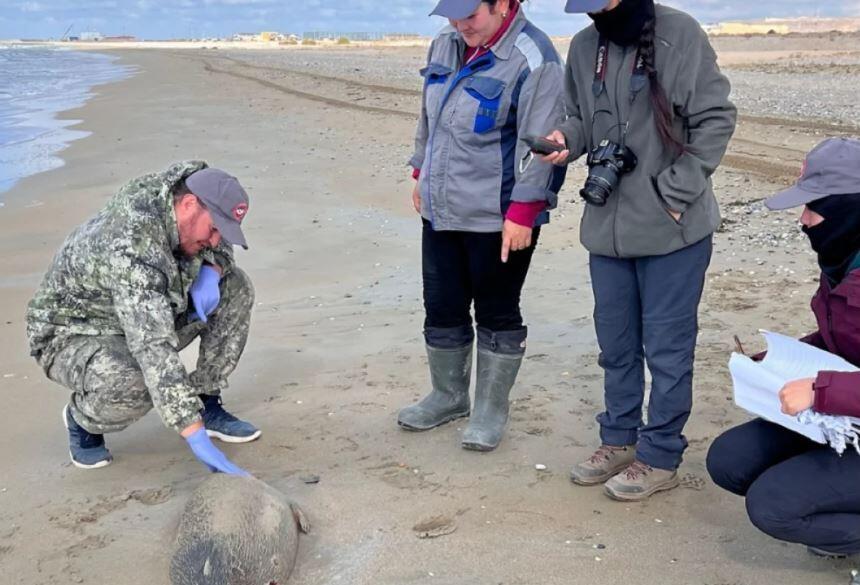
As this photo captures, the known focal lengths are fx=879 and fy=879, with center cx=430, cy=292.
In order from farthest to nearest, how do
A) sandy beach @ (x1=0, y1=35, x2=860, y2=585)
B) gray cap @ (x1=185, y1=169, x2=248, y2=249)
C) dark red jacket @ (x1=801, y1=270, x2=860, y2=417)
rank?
gray cap @ (x1=185, y1=169, x2=248, y2=249) → sandy beach @ (x1=0, y1=35, x2=860, y2=585) → dark red jacket @ (x1=801, y1=270, x2=860, y2=417)

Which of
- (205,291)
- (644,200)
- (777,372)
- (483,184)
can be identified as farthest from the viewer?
Result: (205,291)

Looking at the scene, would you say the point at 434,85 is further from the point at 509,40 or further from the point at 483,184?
the point at 483,184

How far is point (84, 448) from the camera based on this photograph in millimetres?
3957

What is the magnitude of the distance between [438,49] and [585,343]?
6.73 ft

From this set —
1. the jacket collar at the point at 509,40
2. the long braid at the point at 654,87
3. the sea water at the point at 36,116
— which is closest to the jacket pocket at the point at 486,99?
the jacket collar at the point at 509,40

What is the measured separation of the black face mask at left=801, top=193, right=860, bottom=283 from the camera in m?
2.78

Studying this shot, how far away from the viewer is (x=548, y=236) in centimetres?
763

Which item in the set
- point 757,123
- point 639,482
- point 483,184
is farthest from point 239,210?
point 757,123

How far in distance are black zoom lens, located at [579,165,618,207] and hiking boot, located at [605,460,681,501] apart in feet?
3.54

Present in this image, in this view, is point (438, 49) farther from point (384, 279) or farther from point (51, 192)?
point (51, 192)

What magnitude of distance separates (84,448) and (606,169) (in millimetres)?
2593

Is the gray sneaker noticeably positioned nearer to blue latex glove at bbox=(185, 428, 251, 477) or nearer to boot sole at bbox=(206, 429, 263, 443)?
blue latex glove at bbox=(185, 428, 251, 477)

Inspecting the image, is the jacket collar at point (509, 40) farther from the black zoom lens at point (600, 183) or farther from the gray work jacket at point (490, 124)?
the black zoom lens at point (600, 183)

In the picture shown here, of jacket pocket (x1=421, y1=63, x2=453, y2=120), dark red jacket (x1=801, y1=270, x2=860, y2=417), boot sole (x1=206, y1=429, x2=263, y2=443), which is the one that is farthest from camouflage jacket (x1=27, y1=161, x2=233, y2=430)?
dark red jacket (x1=801, y1=270, x2=860, y2=417)
